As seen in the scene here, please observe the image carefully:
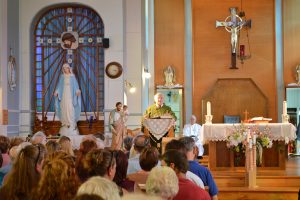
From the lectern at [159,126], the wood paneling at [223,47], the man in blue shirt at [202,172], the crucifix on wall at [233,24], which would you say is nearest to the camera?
the man in blue shirt at [202,172]

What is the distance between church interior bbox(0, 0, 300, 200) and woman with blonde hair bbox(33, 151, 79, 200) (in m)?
6.15

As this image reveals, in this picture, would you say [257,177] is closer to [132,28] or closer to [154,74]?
[132,28]

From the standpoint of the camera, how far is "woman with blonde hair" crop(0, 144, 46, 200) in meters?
3.59

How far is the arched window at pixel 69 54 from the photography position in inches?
597

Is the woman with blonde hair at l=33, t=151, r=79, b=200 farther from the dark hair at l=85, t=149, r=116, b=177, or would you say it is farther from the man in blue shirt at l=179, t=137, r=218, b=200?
the man in blue shirt at l=179, t=137, r=218, b=200

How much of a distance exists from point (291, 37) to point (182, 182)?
13.9 metres

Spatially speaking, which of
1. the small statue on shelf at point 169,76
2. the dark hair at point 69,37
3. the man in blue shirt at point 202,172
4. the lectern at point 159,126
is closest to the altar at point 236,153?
the lectern at point 159,126

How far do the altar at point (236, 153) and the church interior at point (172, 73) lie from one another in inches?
0.8

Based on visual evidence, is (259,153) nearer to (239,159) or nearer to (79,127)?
(239,159)

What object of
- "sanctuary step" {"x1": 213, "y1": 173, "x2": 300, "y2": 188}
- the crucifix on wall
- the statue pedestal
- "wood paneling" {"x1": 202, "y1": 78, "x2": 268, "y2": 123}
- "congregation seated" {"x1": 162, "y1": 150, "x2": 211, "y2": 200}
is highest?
the crucifix on wall

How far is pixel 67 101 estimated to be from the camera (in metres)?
13.8

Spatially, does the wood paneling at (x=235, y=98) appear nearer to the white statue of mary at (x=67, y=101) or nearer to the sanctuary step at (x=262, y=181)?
the white statue of mary at (x=67, y=101)

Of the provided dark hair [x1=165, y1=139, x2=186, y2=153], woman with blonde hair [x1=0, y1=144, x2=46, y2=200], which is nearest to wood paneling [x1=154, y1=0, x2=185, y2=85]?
dark hair [x1=165, y1=139, x2=186, y2=153]

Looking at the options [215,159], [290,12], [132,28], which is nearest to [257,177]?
[215,159]
